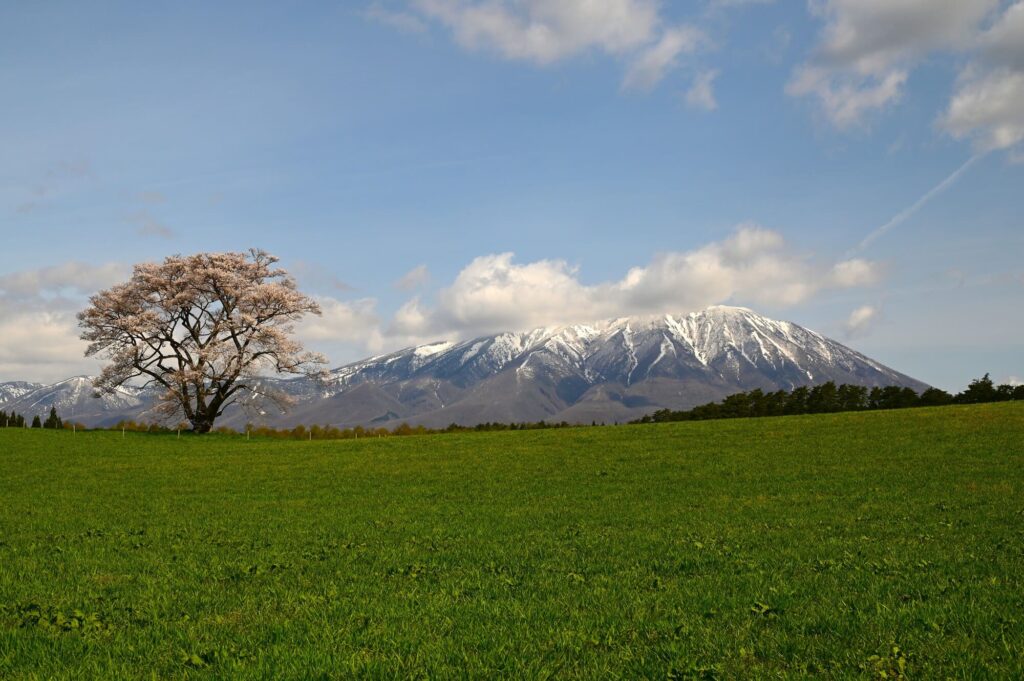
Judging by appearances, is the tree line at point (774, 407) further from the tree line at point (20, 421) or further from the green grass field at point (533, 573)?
the green grass field at point (533, 573)

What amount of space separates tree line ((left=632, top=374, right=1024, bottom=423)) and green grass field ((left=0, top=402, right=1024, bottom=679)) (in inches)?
1752

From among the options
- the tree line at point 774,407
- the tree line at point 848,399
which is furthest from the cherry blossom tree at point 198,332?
the tree line at point 848,399

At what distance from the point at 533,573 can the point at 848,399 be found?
79256mm

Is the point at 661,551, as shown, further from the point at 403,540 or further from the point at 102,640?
the point at 102,640

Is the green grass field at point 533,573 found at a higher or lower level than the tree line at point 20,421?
lower

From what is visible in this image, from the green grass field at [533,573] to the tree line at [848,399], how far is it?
4450 cm

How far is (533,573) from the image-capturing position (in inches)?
603

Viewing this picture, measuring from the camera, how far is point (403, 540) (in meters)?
20.2

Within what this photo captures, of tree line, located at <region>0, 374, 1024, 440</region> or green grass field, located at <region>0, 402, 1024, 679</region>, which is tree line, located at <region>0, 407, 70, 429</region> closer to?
tree line, located at <region>0, 374, 1024, 440</region>

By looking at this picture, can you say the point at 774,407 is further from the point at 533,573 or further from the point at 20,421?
the point at 20,421

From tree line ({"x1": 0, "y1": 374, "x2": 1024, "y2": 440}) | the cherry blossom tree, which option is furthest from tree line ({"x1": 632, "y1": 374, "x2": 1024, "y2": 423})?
the cherry blossom tree

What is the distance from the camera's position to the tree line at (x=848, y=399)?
252ft

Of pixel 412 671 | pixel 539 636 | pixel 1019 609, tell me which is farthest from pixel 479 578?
pixel 1019 609

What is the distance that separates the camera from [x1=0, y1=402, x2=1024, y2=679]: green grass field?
30.8 feet
